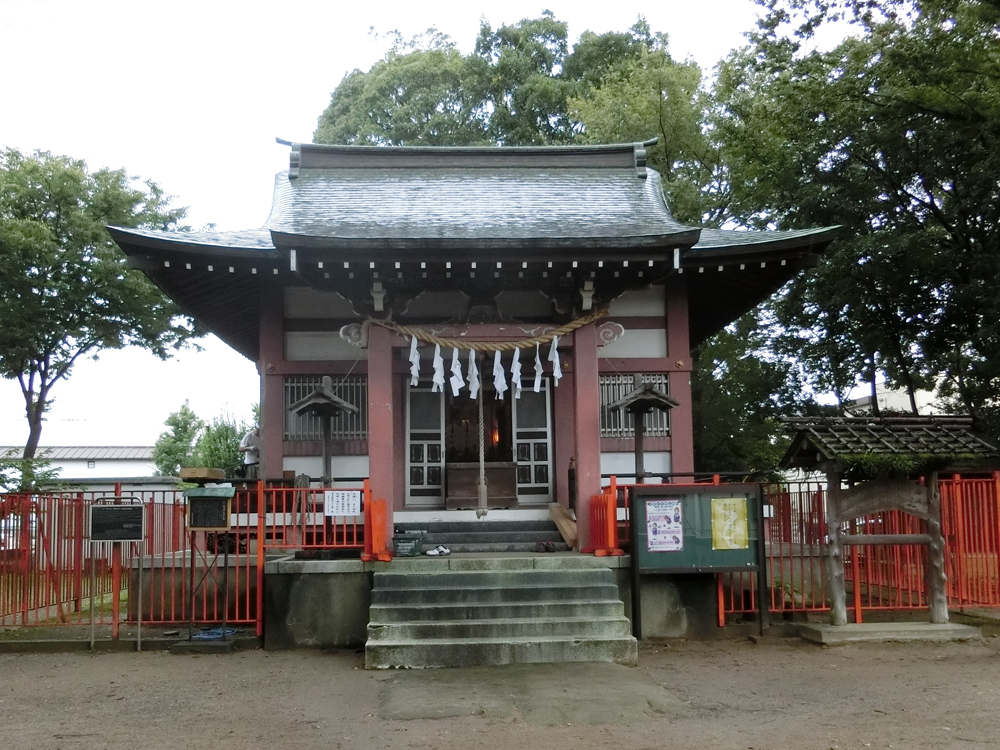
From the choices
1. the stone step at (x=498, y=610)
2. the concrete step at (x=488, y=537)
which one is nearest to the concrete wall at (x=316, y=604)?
the stone step at (x=498, y=610)

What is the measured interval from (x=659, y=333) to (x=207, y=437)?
69.4ft

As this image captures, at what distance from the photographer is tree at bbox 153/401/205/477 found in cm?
4266

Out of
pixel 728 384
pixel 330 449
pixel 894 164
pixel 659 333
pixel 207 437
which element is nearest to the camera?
pixel 330 449

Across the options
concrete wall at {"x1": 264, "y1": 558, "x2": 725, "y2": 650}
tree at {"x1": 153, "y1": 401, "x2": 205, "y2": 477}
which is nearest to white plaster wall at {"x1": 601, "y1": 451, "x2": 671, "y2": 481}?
concrete wall at {"x1": 264, "y1": 558, "x2": 725, "y2": 650}

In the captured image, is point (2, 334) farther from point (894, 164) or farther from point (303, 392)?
point (894, 164)

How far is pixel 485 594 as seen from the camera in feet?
31.2

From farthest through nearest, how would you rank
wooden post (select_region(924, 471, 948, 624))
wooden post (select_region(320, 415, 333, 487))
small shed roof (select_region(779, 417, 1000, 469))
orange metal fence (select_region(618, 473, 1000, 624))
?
wooden post (select_region(320, 415, 333, 487)) → orange metal fence (select_region(618, 473, 1000, 624)) → wooden post (select_region(924, 471, 948, 624)) → small shed roof (select_region(779, 417, 1000, 469))

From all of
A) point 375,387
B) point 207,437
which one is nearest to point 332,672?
point 375,387

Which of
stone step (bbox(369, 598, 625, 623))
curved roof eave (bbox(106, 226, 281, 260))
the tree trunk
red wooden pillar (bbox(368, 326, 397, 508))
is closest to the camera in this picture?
stone step (bbox(369, 598, 625, 623))

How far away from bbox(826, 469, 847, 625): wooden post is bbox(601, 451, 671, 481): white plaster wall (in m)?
2.84

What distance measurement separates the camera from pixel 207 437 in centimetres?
2950

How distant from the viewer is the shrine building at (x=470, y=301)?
10.8m

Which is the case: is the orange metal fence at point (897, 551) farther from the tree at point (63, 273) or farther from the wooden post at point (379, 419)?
the tree at point (63, 273)

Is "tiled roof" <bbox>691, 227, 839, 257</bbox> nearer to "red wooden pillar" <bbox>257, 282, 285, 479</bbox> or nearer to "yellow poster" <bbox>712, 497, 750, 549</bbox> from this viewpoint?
"yellow poster" <bbox>712, 497, 750, 549</bbox>
